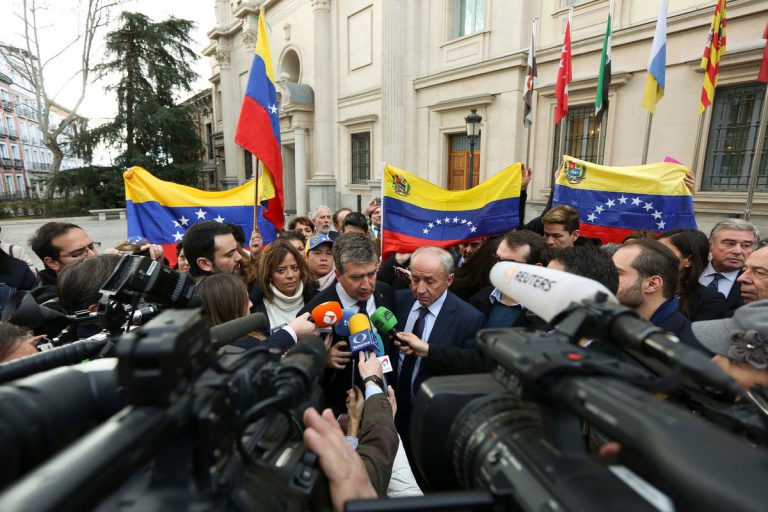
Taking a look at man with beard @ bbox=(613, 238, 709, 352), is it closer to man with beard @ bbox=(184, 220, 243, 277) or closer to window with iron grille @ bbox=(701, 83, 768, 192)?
man with beard @ bbox=(184, 220, 243, 277)

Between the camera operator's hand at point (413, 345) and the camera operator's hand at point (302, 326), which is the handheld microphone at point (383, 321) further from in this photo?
the camera operator's hand at point (302, 326)

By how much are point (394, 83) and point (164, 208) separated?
32.8 ft

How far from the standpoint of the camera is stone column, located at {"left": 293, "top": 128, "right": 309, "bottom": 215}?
1772 cm

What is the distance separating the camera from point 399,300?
2695mm

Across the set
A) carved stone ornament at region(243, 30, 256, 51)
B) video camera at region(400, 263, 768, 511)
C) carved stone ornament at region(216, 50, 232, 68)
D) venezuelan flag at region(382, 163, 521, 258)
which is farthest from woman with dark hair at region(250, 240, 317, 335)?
carved stone ornament at region(216, 50, 232, 68)

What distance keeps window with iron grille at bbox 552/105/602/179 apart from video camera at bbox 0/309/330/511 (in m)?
9.36

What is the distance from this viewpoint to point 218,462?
2.15 ft

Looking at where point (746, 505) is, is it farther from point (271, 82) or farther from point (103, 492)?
point (271, 82)

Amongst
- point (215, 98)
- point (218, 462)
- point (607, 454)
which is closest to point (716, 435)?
point (607, 454)

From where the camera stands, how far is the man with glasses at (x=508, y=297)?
99.3 inches

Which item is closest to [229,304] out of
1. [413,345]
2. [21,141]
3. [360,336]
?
[360,336]

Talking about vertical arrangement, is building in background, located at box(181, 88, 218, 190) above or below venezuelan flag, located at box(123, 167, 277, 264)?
above

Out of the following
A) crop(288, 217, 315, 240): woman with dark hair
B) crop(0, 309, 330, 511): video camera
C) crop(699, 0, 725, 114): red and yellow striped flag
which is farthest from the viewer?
crop(288, 217, 315, 240): woman with dark hair

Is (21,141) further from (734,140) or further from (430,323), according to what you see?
(734,140)
